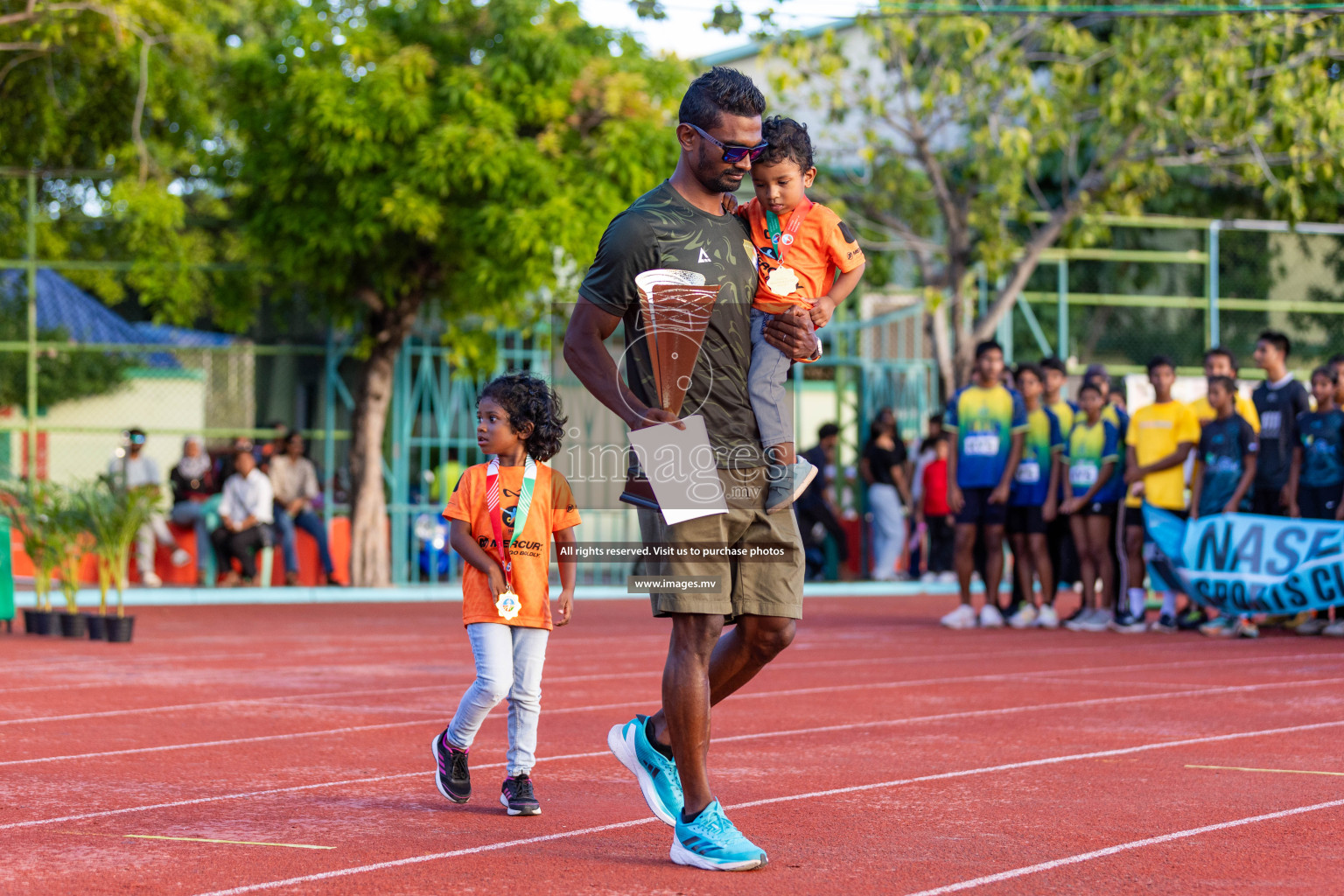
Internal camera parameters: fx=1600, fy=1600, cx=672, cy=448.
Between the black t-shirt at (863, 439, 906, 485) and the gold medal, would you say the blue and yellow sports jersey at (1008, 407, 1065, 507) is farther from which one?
the gold medal

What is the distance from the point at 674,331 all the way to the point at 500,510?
52.4 inches

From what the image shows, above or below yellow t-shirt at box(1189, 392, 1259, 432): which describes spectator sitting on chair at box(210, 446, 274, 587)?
below

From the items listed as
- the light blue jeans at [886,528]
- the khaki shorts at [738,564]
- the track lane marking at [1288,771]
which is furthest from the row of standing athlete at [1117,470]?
the khaki shorts at [738,564]

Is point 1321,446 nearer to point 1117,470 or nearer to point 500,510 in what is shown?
point 1117,470

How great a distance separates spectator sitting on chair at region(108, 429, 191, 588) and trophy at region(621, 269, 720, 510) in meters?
13.3

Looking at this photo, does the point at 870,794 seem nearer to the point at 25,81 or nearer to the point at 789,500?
the point at 789,500

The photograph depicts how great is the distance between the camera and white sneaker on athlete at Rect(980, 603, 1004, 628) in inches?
515

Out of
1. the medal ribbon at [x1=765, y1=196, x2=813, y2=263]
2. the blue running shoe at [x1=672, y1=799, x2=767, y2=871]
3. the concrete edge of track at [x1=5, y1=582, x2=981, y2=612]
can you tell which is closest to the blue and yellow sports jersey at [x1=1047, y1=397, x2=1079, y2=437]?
the concrete edge of track at [x1=5, y1=582, x2=981, y2=612]

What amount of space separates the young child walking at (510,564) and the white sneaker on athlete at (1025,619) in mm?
7987

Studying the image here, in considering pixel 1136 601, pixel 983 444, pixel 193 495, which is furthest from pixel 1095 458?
pixel 193 495

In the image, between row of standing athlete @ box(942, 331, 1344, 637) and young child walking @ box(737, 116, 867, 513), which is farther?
row of standing athlete @ box(942, 331, 1344, 637)

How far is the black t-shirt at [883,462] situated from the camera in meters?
19.1

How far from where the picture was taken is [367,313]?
58.4 feet

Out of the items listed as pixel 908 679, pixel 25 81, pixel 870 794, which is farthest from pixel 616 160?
pixel 870 794
